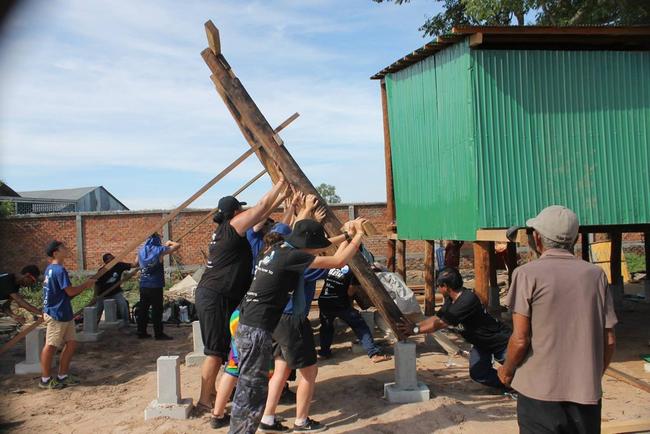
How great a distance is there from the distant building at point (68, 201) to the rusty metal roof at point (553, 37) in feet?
65.8

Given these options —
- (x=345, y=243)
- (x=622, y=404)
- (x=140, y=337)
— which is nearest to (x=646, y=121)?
(x=622, y=404)

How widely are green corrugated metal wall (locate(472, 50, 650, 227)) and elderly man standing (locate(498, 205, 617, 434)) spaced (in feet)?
14.4

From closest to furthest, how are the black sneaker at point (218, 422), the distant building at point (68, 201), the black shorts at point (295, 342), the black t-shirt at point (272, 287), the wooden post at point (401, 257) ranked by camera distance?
the black t-shirt at point (272, 287) < the black shorts at point (295, 342) < the black sneaker at point (218, 422) < the wooden post at point (401, 257) < the distant building at point (68, 201)

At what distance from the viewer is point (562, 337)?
9.62ft

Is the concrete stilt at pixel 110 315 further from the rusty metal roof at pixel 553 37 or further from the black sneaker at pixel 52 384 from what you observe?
the rusty metal roof at pixel 553 37

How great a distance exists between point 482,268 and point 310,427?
3930 mm

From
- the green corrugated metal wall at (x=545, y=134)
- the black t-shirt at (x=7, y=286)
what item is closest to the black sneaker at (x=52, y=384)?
the black t-shirt at (x=7, y=286)

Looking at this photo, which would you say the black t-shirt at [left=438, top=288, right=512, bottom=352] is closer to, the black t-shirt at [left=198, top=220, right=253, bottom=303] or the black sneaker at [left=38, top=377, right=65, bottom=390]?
the black t-shirt at [left=198, top=220, right=253, bottom=303]

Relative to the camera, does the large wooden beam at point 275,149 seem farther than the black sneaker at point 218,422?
Yes

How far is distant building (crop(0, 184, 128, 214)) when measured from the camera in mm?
23891

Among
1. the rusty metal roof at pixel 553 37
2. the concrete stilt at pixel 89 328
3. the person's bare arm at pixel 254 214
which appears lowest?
the concrete stilt at pixel 89 328

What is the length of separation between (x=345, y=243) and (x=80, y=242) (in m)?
15.1

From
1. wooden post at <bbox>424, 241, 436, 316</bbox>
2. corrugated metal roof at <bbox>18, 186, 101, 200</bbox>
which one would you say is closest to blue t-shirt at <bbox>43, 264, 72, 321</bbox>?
wooden post at <bbox>424, 241, 436, 316</bbox>

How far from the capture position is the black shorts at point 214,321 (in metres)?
5.36
